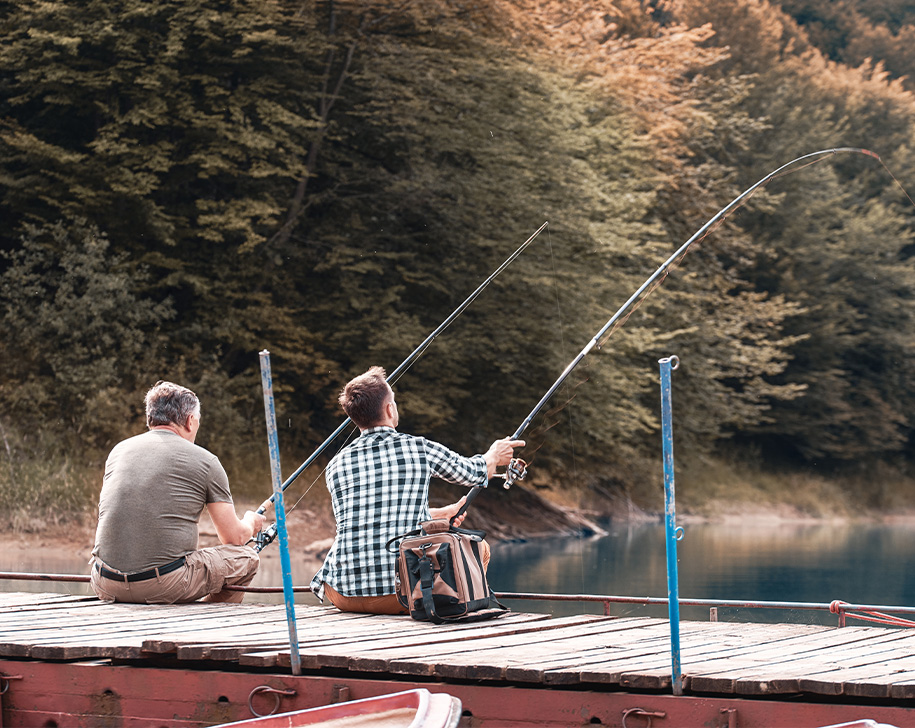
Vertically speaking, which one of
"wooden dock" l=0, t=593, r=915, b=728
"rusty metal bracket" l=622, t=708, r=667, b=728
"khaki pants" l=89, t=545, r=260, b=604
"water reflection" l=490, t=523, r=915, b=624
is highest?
"khaki pants" l=89, t=545, r=260, b=604

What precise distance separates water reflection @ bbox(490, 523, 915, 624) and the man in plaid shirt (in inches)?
307

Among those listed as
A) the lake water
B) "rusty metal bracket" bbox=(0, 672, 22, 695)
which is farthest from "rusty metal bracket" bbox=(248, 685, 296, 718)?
the lake water

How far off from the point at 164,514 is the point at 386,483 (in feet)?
2.79

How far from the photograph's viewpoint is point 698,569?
17.3 meters

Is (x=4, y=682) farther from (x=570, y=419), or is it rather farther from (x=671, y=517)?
(x=570, y=419)

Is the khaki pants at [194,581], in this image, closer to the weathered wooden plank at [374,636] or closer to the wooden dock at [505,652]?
the wooden dock at [505,652]

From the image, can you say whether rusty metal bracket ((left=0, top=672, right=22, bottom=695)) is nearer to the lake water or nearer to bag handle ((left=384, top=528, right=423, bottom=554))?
bag handle ((left=384, top=528, right=423, bottom=554))

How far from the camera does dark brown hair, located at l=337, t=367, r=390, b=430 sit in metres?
4.47

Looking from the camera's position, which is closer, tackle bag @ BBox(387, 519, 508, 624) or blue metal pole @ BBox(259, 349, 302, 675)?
blue metal pole @ BBox(259, 349, 302, 675)

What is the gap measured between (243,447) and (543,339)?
15.1 feet

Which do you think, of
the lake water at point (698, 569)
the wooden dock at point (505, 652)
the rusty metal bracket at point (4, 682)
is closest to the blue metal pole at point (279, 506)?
the wooden dock at point (505, 652)

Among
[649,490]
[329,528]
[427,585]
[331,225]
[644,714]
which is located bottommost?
[649,490]

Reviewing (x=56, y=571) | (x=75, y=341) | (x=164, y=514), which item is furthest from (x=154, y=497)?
(x=75, y=341)

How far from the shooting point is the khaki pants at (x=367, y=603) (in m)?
4.53
